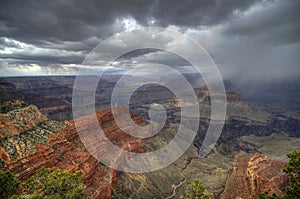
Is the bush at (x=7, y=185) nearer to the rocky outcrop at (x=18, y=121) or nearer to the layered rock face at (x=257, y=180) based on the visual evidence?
the rocky outcrop at (x=18, y=121)

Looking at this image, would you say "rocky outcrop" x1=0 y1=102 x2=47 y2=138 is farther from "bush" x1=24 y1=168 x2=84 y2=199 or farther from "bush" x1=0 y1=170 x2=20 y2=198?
"bush" x1=24 y1=168 x2=84 y2=199

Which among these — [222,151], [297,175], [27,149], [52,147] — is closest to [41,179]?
[27,149]

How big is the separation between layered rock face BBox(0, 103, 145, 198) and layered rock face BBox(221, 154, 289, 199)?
34289 mm

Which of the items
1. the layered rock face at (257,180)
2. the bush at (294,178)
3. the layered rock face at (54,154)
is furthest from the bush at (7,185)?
the layered rock face at (257,180)

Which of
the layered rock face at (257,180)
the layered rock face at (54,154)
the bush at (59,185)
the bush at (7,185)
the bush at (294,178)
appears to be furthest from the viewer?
the layered rock face at (257,180)

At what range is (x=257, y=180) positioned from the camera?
51375mm

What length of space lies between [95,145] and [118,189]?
50.1ft

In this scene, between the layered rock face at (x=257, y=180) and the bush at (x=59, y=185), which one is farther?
the layered rock face at (x=257, y=180)

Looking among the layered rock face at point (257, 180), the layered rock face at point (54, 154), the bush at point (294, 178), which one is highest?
the bush at point (294, 178)

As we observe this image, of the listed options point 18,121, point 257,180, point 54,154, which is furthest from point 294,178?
point 18,121

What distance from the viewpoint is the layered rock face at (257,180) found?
49206 millimetres

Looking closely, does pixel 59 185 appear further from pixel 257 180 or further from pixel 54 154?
pixel 257 180

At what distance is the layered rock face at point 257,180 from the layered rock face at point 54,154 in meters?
34.3

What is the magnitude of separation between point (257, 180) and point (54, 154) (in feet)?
165
